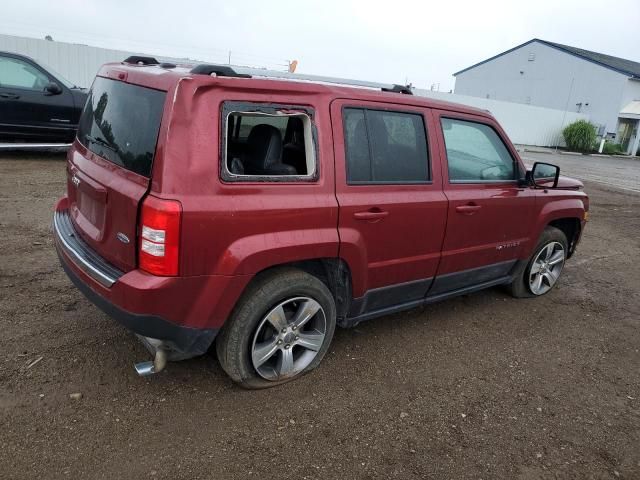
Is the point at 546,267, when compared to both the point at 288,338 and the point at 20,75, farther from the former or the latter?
the point at 20,75

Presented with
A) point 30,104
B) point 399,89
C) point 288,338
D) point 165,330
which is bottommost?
point 288,338

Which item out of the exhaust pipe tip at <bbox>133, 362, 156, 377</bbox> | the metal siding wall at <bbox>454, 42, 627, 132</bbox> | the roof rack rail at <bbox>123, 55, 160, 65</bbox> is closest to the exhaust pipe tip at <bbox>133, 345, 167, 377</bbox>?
the exhaust pipe tip at <bbox>133, 362, 156, 377</bbox>

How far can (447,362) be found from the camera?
12.1 feet

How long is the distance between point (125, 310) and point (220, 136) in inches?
40.3

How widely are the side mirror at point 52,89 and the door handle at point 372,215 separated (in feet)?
27.0

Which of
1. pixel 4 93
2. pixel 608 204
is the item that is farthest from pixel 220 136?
pixel 608 204

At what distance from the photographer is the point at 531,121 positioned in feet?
96.9

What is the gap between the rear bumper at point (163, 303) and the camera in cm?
256

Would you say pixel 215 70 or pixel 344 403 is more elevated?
pixel 215 70

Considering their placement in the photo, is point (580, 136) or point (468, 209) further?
point (580, 136)

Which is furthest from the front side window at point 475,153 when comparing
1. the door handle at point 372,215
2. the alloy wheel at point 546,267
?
the alloy wheel at point 546,267

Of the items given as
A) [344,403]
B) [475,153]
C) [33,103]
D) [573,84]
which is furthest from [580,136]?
[344,403]

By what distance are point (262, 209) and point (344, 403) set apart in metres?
1.29

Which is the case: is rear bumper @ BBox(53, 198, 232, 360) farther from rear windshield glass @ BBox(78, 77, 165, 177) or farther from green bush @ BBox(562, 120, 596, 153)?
green bush @ BBox(562, 120, 596, 153)
